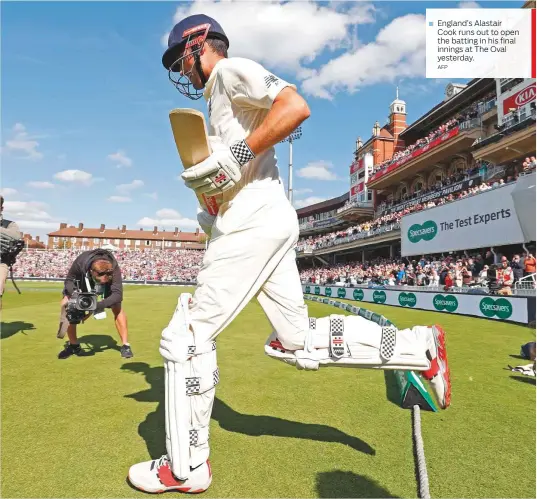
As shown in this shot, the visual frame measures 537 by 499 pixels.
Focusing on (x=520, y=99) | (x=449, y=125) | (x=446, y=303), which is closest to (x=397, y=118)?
(x=449, y=125)

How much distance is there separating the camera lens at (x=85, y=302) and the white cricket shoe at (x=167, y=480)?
3470 mm

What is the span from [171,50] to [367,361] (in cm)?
229

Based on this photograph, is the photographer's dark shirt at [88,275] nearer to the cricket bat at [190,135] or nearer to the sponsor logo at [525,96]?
the cricket bat at [190,135]

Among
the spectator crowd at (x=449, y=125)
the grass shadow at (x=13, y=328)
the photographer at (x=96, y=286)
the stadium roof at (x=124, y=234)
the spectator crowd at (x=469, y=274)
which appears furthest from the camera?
the stadium roof at (x=124, y=234)

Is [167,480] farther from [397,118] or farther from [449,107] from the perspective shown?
[397,118]

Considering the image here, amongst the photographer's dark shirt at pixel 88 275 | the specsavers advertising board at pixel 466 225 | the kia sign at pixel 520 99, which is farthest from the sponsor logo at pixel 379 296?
the photographer's dark shirt at pixel 88 275

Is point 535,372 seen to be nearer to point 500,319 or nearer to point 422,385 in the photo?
point 422,385

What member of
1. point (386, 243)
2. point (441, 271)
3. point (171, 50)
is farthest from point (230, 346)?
point (386, 243)

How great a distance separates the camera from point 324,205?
214ft

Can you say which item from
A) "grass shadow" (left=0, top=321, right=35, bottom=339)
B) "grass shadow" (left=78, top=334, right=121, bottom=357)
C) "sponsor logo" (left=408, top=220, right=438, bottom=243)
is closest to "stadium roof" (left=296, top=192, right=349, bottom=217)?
"sponsor logo" (left=408, top=220, right=438, bottom=243)

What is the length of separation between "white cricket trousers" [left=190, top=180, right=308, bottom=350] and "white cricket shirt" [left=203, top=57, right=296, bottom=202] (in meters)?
0.09

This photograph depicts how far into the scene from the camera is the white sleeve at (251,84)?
221 centimetres

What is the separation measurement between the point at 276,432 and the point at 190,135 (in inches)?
83.9

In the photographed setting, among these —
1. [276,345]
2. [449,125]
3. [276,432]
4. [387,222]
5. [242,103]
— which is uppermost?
[449,125]
